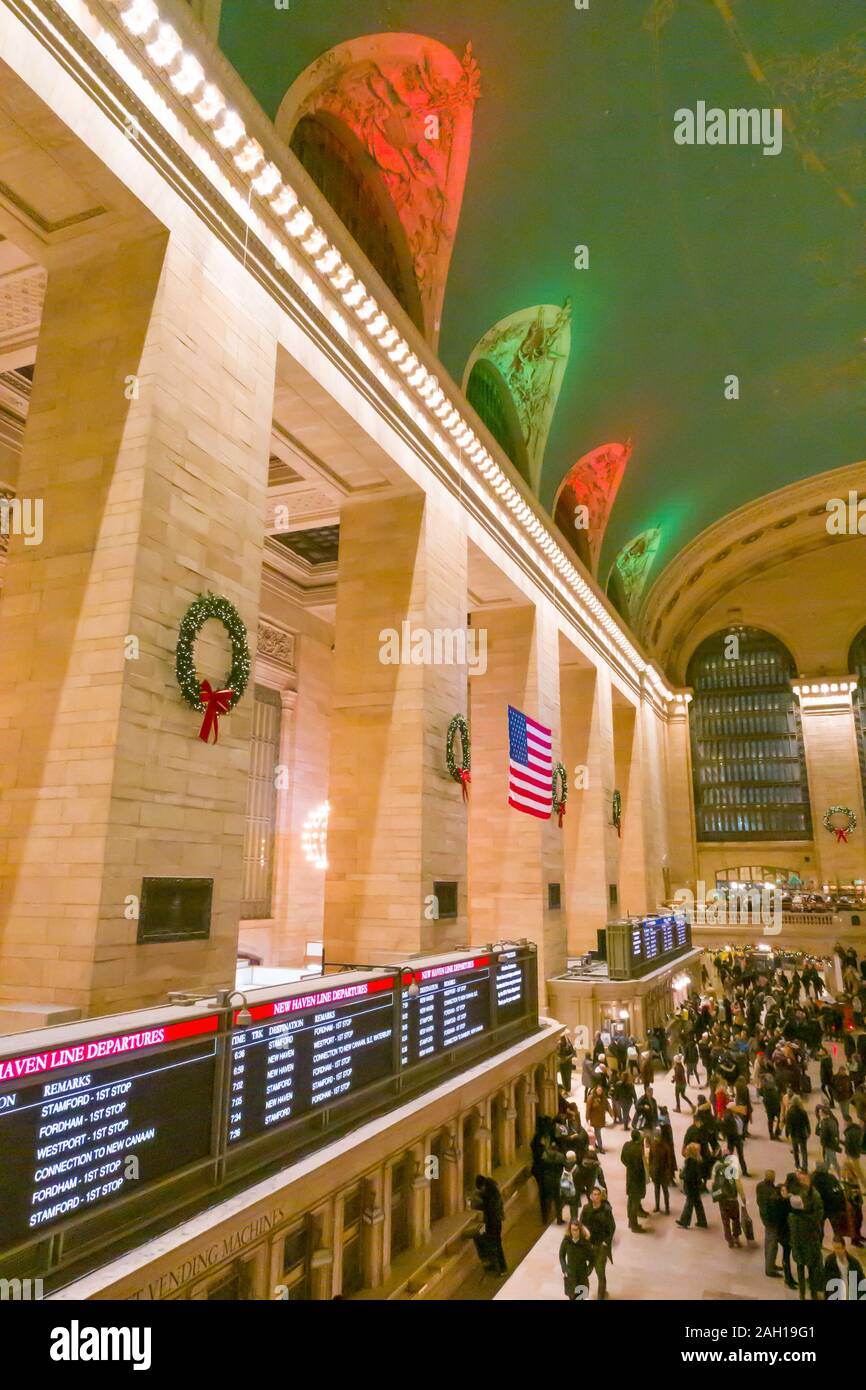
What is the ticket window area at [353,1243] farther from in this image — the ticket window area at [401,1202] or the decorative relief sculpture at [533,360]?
the decorative relief sculpture at [533,360]

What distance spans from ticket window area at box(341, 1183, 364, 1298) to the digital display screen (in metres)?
3.42

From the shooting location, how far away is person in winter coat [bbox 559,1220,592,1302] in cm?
673

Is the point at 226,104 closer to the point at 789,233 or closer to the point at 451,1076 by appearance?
the point at 451,1076

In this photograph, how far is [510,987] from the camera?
10438 millimetres

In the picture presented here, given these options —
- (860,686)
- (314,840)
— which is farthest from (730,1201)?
(860,686)

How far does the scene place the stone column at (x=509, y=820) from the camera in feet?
53.1

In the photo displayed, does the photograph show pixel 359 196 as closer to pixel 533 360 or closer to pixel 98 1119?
pixel 533 360

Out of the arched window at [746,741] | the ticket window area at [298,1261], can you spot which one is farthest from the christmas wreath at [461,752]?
the arched window at [746,741]

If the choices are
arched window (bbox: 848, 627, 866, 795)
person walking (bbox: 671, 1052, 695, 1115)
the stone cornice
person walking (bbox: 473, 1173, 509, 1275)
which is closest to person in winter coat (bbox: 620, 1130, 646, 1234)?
person walking (bbox: 473, 1173, 509, 1275)

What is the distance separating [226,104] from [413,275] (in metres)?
5.22

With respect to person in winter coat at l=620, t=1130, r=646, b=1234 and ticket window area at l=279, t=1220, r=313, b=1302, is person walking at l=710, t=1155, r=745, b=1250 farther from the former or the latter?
ticket window area at l=279, t=1220, r=313, b=1302

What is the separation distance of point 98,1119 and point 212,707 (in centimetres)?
351

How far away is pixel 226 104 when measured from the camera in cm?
760

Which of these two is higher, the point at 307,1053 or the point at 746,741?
the point at 746,741
